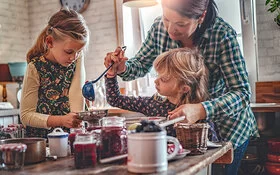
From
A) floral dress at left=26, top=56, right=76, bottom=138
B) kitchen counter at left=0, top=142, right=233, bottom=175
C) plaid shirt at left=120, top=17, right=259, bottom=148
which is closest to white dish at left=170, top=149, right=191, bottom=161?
kitchen counter at left=0, top=142, right=233, bottom=175

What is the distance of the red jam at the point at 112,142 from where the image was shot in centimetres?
125

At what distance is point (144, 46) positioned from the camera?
6.96 ft

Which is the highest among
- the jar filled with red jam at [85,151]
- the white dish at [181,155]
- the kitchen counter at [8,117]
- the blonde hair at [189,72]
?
the blonde hair at [189,72]

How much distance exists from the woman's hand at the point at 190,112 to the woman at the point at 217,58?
90 mm

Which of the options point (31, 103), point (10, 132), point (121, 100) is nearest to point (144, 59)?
point (121, 100)

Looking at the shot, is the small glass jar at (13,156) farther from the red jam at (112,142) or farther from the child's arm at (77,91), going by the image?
the child's arm at (77,91)

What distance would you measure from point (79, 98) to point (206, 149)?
0.96 meters

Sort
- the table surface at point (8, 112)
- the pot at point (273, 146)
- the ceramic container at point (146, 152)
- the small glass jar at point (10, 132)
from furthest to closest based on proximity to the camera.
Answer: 1. the table surface at point (8, 112)
2. the pot at point (273, 146)
3. the small glass jar at point (10, 132)
4. the ceramic container at point (146, 152)

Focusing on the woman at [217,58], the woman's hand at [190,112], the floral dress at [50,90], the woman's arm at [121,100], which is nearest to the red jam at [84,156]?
the woman's hand at [190,112]

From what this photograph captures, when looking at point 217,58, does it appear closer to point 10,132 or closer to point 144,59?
point 144,59

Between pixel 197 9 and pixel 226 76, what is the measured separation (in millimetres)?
339

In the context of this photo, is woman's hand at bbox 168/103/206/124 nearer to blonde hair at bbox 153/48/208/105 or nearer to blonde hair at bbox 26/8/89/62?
blonde hair at bbox 153/48/208/105

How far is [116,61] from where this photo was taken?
1828 mm

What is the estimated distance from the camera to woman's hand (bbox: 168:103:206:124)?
143cm
